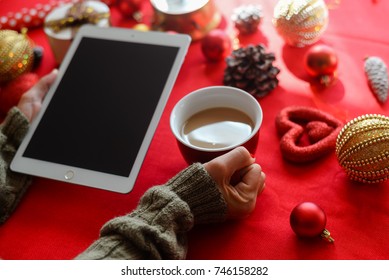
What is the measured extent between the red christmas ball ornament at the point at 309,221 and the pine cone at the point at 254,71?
0.27 meters

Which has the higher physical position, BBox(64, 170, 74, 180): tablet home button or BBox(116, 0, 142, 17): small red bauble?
BBox(116, 0, 142, 17): small red bauble

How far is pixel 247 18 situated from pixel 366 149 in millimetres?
437

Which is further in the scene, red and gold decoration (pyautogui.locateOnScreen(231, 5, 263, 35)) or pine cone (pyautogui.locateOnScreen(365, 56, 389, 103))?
red and gold decoration (pyautogui.locateOnScreen(231, 5, 263, 35))

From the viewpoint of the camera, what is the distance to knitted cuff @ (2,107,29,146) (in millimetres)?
744

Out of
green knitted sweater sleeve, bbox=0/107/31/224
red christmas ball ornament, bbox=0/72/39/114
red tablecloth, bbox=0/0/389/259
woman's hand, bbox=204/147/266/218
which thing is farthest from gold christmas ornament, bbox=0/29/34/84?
woman's hand, bbox=204/147/266/218

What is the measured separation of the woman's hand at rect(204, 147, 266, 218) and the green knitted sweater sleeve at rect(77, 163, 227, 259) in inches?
0.5

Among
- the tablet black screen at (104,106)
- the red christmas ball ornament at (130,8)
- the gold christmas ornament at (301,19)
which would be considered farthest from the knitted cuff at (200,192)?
the red christmas ball ornament at (130,8)

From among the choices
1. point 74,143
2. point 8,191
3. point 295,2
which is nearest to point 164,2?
point 295,2

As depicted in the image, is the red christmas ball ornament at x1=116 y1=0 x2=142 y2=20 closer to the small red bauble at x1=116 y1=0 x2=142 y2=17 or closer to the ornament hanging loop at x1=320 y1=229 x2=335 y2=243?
the small red bauble at x1=116 y1=0 x2=142 y2=17

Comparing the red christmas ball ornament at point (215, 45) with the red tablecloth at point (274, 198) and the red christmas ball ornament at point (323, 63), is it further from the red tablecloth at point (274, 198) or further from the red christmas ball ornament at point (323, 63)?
the red christmas ball ornament at point (323, 63)

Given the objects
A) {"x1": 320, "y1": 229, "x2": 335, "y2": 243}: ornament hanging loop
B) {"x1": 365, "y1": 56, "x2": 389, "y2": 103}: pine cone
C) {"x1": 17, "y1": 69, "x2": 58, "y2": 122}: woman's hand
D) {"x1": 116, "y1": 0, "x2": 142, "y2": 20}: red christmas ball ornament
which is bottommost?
{"x1": 320, "y1": 229, "x2": 335, "y2": 243}: ornament hanging loop

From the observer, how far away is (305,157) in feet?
2.24

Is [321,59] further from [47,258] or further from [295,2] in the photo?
[47,258]

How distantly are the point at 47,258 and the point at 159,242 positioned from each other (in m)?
0.19
